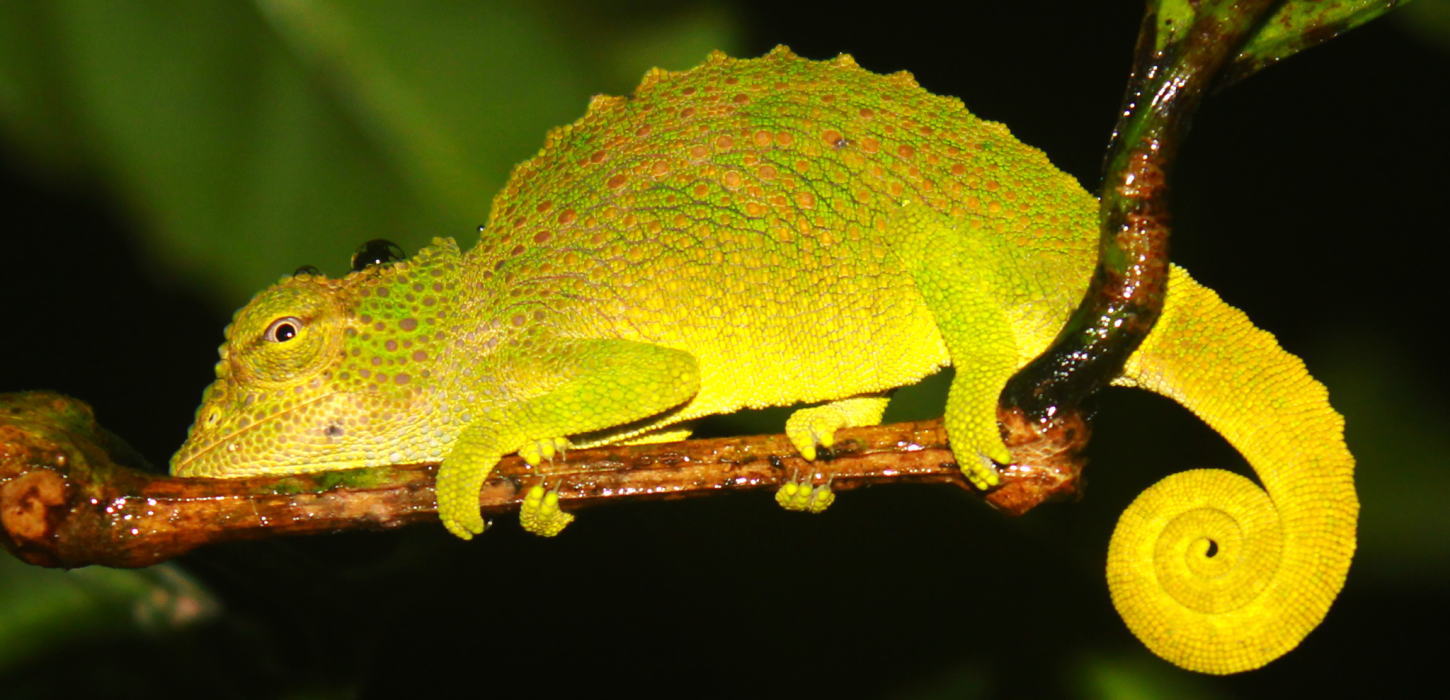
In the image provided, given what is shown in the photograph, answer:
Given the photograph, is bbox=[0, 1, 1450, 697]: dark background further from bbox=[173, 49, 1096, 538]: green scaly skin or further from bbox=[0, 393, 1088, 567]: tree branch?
bbox=[0, 393, 1088, 567]: tree branch

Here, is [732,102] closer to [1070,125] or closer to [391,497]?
[391,497]

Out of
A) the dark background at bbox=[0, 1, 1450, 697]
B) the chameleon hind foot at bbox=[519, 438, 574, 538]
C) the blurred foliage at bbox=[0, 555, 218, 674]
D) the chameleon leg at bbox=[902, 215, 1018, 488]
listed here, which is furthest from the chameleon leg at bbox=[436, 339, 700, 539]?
the blurred foliage at bbox=[0, 555, 218, 674]

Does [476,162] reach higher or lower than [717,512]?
higher

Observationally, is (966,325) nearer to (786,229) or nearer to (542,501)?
(786,229)

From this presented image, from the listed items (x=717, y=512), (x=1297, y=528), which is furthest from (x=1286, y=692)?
(x=717, y=512)

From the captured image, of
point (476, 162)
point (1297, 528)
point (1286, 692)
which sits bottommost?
point (1286, 692)

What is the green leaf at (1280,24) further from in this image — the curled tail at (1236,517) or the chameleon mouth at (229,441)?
the chameleon mouth at (229,441)

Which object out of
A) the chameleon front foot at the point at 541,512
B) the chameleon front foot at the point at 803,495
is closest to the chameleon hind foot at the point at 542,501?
the chameleon front foot at the point at 541,512
